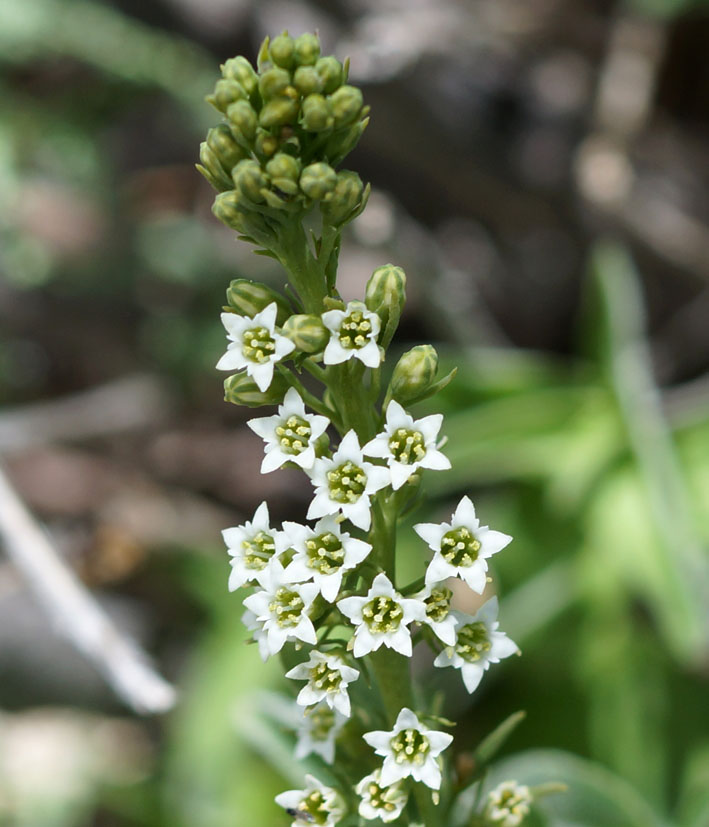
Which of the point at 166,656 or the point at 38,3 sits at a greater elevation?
the point at 38,3

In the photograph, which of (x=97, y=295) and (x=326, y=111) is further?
(x=97, y=295)

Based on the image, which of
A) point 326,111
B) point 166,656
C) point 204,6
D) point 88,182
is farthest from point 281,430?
point 204,6

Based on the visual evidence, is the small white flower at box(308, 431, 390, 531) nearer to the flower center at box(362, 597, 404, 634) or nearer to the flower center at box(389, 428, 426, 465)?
the flower center at box(389, 428, 426, 465)

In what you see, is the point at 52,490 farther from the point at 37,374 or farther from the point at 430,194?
the point at 430,194

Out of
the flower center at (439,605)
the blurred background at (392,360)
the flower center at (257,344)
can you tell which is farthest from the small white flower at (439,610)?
the blurred background at (392,360)

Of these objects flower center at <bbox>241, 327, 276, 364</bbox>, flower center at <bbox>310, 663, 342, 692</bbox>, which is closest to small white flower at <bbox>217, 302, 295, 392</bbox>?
flower center at <bbox>241, 327, 276, 364</bbox>

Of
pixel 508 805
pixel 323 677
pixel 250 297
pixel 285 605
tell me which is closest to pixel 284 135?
pixel 250 297
